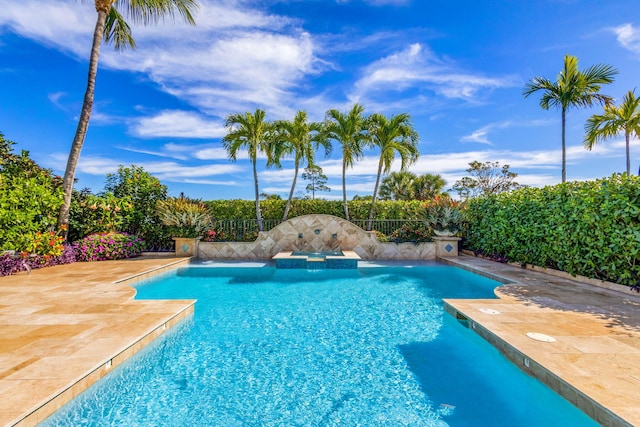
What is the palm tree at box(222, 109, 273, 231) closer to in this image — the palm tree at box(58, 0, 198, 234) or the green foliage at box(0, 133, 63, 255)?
the palm tree at box(58, 0, 198, 234)

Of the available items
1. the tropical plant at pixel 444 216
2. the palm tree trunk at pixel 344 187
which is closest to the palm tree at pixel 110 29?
the palm tree trunk at pixel 344 187

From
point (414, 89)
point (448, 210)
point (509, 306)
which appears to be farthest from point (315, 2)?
point (509, 306)

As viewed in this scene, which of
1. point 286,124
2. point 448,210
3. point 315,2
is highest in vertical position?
point 315,2

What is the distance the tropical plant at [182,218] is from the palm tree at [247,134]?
108 inches

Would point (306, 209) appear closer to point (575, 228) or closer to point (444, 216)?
point (444, 216)

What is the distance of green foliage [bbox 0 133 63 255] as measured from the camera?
8.19 meters

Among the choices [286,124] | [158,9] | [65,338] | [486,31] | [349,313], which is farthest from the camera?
[286,124]

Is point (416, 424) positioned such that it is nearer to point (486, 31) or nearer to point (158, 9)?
point (486, 31)

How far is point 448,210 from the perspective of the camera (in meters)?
12.8

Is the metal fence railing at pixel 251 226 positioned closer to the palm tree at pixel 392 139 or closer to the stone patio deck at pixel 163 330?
the palm tree at pixel 392 139

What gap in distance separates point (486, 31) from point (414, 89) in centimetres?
350

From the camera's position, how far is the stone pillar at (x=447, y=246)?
12938 mm

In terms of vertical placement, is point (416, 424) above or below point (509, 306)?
below

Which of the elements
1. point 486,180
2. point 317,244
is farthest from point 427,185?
point 317,244
